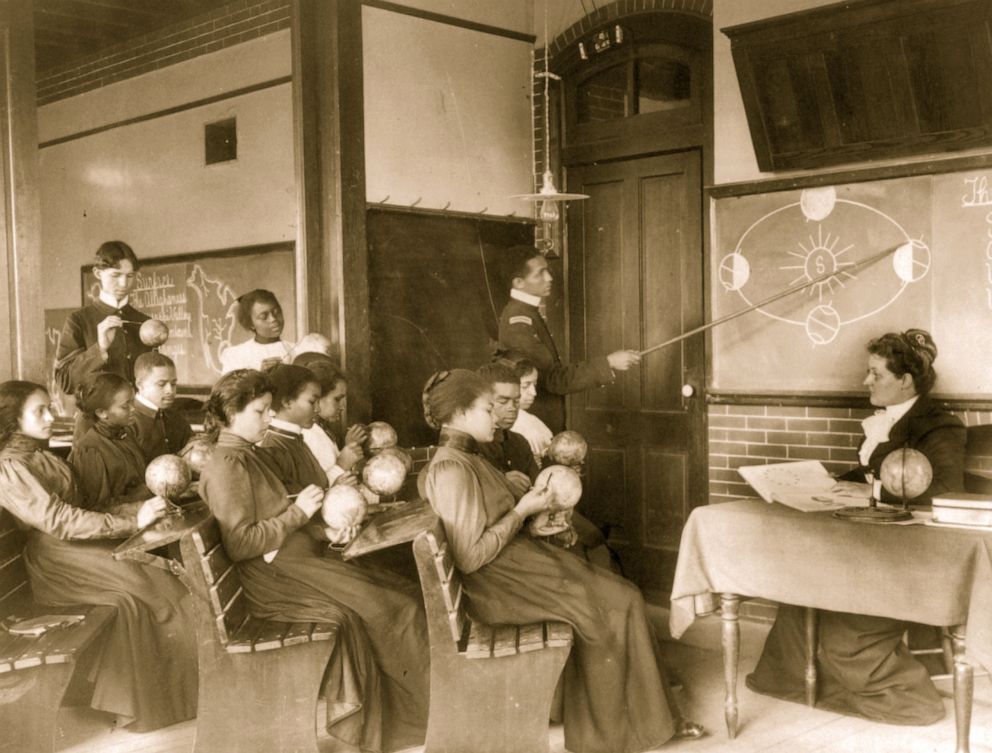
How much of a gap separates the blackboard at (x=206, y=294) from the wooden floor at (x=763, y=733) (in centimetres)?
299

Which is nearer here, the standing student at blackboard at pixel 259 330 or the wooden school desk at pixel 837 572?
the wooden school desk at pixel 837 572

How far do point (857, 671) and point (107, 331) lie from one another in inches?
144

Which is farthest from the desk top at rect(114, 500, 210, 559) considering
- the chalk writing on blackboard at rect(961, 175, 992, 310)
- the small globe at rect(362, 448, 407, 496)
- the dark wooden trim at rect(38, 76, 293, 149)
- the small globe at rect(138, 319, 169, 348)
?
the chalk writing on blackboard at rect(961, 175, 992, 310)

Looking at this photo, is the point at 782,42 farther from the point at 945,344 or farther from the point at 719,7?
the point at 945,344

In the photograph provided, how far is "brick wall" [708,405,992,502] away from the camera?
520cm

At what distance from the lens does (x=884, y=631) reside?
4.21 m

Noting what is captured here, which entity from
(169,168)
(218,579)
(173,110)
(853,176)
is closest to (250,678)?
(218,579)

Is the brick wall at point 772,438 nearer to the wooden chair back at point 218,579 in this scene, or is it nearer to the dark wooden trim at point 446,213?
the dark wooden trim at point 446,213

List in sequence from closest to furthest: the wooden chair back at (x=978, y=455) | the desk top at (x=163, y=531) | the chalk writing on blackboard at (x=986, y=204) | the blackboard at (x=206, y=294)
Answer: the desk top at (x=163, y=531), the wooden chair back at (x=978, y=455), the chalk writing on blackboard at (x=986, y=204), the blackboard at (x=206, y=294)

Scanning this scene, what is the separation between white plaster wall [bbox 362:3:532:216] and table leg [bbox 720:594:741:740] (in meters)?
2.97

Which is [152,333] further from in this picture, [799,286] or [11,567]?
[799,286]

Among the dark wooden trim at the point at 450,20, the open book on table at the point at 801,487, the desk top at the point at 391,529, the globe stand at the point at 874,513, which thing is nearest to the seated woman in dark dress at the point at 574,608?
the desk top at the point at 391,529

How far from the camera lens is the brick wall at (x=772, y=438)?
17.0ft

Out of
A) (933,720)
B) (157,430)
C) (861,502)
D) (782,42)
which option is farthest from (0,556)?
(782,42)
